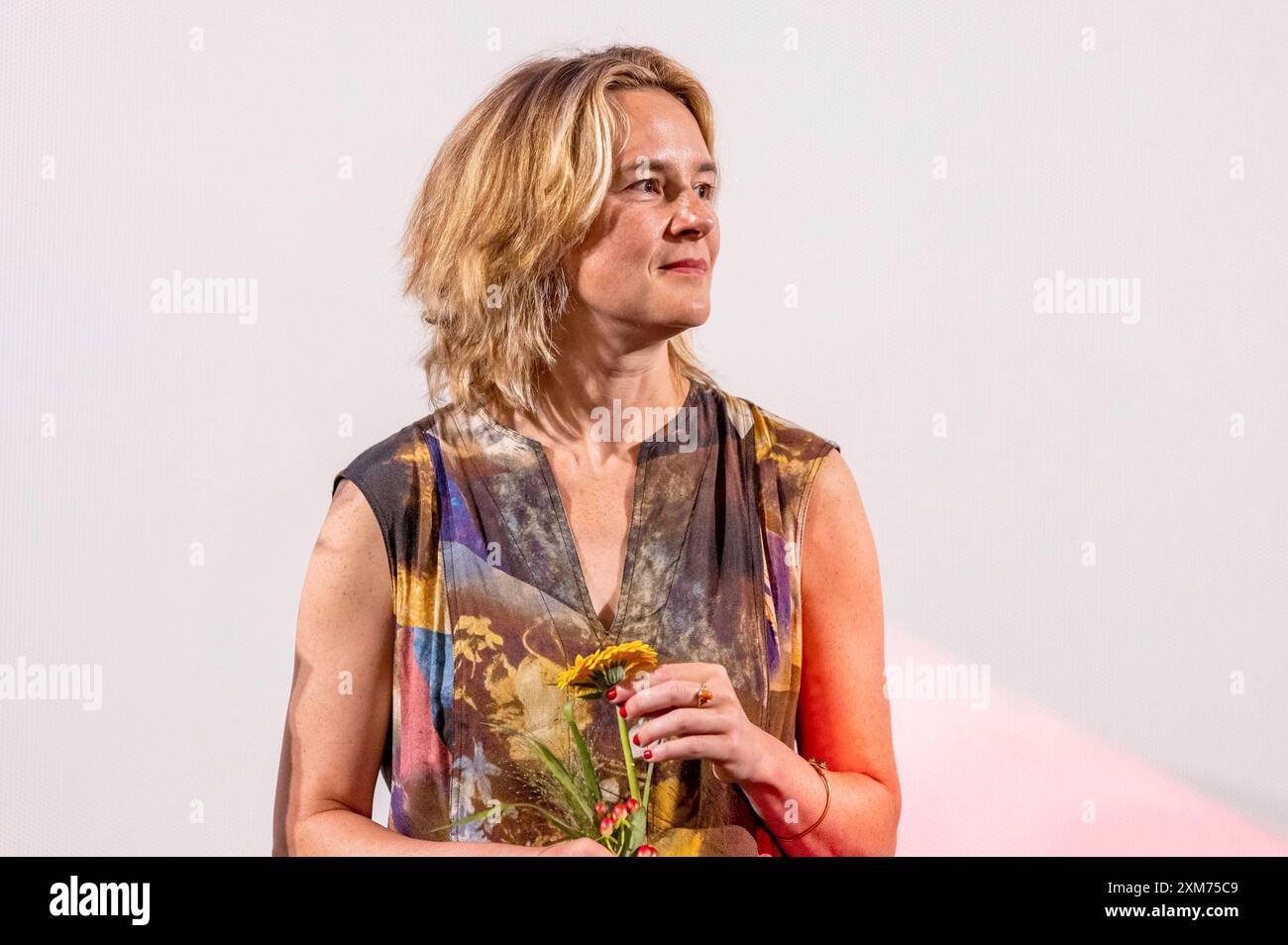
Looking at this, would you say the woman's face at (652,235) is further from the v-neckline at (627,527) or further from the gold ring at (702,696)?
the gold ring at (702,696)

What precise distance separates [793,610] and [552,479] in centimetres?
39

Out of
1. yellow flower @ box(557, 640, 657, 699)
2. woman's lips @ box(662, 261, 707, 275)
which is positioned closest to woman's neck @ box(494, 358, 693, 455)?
woman's lips @ box(662, 261, 707, 275)

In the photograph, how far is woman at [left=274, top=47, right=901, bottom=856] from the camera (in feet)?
6.92

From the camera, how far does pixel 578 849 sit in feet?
6.54

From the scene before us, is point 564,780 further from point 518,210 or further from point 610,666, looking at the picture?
point 518,210

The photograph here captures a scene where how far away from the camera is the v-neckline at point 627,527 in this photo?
214 centimetres

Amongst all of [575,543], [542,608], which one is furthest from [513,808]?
[575,543]

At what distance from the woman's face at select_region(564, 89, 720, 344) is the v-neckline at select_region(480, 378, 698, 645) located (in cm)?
15

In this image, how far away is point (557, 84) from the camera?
219 centimetres

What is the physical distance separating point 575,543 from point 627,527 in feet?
0.26

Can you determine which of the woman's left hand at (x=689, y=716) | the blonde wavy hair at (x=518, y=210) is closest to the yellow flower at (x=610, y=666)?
the woman's left hand at (x=689, y=716)

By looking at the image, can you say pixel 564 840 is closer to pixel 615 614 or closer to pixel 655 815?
pixel 655 815

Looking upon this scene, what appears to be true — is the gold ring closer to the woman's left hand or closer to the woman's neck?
the woman's left hand

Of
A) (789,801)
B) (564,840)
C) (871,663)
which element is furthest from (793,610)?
(564,840)
